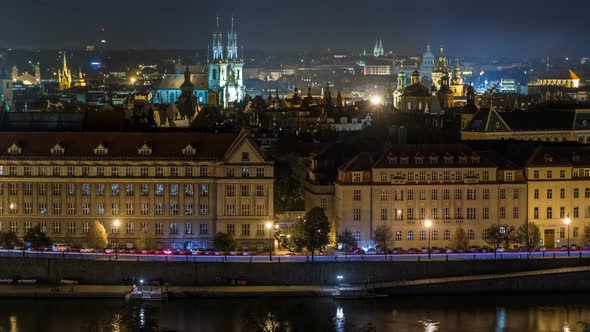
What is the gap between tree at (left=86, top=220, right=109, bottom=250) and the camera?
3319 inches

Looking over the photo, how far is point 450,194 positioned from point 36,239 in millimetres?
24396

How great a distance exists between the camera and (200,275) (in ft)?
262

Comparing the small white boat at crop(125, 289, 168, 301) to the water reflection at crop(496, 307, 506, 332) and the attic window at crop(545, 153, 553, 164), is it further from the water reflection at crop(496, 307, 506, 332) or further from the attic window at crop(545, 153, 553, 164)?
the attic window at crop(545, 153, 553, 164)

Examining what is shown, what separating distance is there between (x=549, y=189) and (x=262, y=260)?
64.1ft

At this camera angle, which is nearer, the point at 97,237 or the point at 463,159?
the point at 97,237

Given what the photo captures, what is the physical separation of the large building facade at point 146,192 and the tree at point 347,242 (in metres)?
4.73

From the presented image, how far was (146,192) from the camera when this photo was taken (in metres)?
87.2

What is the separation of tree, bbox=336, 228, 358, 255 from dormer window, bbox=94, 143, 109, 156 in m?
14.9

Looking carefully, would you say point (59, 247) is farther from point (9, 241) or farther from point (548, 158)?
point (548, 158)

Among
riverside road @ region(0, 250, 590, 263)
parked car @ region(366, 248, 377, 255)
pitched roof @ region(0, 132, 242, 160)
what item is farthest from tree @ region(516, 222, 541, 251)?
pitched roof @ region(0, 132, 242, 160)

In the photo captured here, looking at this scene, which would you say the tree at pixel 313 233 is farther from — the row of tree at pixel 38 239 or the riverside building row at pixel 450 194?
the row of tree at pixel 38 239

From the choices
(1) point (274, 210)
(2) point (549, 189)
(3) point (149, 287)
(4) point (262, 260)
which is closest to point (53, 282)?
(3) point (149, 287)

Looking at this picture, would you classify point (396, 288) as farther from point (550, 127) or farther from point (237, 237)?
point (550, 127)

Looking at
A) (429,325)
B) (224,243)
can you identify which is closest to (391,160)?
(224,243)
